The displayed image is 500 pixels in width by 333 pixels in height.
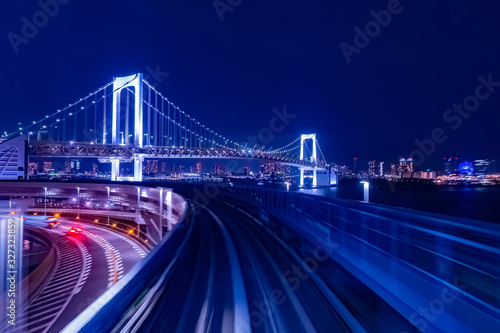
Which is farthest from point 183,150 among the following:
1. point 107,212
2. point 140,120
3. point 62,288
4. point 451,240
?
point 451,240

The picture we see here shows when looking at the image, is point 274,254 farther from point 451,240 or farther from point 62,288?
point 62,288

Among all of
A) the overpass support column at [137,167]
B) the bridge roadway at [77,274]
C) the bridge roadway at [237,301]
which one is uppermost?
the overpass support column at [137,167]

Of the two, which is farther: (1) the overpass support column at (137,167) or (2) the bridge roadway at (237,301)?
(1) the overpass support column at (137,167)

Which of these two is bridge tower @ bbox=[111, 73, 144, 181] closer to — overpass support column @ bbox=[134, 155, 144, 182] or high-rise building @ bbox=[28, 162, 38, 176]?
overpass support column @ bbox=[134, 155, 144, 182]

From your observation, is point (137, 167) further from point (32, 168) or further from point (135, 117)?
point (32, 168)

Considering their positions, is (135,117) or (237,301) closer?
(237,301)

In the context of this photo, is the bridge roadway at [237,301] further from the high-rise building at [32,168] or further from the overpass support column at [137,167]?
the high-rise building at [32,168]

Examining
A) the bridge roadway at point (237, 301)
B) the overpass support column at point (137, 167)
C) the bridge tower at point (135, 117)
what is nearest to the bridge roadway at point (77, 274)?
the bridge roadway at point (237, 301)

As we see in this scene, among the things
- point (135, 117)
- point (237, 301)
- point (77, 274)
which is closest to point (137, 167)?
point (135, 117)
